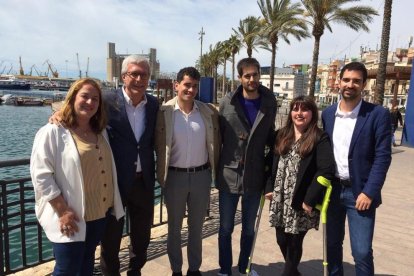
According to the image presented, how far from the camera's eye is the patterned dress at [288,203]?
295cm

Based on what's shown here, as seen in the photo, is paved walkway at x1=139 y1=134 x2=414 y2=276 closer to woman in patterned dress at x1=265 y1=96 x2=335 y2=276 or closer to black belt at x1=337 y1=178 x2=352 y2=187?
woman in patterned dress at x1=265 y1=96 x2=335 y2=276

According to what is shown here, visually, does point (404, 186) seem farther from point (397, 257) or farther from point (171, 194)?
point (171, 194)

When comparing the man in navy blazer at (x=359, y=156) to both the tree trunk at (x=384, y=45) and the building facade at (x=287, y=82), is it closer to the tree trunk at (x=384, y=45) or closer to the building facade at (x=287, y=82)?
the tree trunk at (x=384, y=45)

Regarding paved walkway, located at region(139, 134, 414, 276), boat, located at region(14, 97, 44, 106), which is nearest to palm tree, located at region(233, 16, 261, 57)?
paved walkway, located at region(139, 134, 414, 276)

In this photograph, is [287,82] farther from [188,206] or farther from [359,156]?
[359,156]

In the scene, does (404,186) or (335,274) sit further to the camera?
(404,186)

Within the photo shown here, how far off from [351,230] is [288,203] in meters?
0.55

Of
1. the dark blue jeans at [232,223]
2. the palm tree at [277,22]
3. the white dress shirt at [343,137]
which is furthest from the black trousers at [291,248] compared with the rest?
the palm tree at [277,22]

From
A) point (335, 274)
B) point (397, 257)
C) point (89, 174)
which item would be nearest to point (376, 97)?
point (397, 257)

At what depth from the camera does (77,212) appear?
235 centimetres

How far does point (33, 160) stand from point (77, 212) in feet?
1.52

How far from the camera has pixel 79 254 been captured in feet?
7.86

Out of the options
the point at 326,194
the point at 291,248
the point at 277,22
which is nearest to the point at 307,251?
the point at 291,248

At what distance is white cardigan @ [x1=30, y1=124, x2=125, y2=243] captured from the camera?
220 cm
